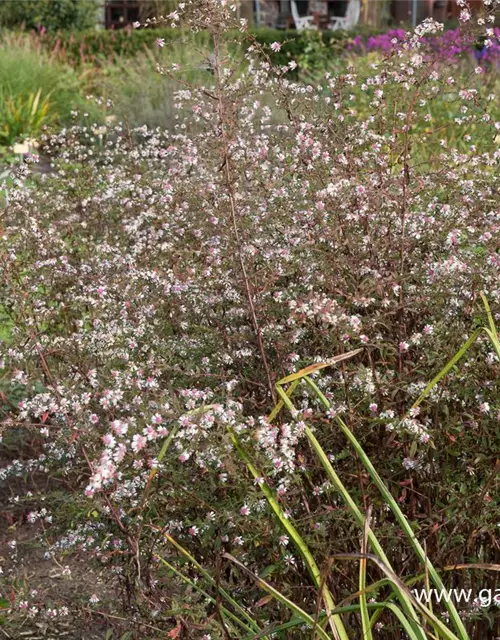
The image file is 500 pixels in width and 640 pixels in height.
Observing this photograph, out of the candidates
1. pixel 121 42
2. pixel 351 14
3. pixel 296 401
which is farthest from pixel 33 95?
pixel 351 14

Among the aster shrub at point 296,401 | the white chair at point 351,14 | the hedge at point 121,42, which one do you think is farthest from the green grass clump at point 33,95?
the white chair at point 351,14

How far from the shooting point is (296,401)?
2549 millimetres

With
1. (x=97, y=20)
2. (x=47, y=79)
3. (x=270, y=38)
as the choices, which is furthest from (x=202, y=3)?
(x=97, y=20)

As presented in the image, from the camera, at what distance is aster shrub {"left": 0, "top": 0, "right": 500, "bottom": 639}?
6.69 ft

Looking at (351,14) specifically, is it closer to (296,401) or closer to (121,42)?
(121,42)

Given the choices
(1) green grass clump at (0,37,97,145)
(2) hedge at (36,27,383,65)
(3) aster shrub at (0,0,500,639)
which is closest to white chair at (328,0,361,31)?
(2) hedge at (36,27,383,65)

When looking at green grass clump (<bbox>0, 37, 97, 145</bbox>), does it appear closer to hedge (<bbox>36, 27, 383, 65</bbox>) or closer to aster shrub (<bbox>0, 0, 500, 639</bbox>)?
hedge (<bbox>36, 27, 383, 65</bbox>)

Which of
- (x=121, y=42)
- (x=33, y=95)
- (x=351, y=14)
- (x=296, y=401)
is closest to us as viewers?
(x=296, y=401)

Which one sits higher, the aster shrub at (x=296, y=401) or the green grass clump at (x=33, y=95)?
the aster shrub at (x=296, y=401)

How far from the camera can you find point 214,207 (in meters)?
2.84

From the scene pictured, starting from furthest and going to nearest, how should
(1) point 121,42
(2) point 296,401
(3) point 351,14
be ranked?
(3) point 351,14 < (1) point 121,42 < (2) point 296,401

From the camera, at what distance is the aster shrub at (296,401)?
2039 millimetres

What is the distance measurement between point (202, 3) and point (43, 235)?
164 centimetres

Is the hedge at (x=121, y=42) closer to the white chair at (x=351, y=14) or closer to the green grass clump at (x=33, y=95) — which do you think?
the green grass clump at (x=33, y=95)
